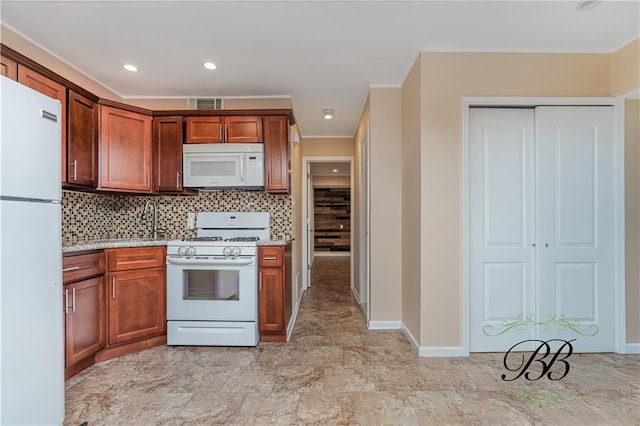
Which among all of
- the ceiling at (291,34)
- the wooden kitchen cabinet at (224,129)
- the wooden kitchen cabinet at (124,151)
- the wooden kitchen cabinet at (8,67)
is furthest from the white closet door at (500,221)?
the wooden kitchen cabinet at (8,67)

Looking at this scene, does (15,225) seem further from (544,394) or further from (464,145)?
(544,394)

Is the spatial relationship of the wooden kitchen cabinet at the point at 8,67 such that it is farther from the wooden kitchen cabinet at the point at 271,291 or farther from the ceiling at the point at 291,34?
the wooden kitchen cabinet at the point at 271,291

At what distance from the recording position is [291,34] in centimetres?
231

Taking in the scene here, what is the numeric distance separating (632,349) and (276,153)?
11.8 ft

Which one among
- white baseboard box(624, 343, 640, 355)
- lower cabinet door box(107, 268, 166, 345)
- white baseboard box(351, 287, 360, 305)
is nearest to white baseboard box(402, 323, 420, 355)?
white baseboard box(351, 287, 360, 305)

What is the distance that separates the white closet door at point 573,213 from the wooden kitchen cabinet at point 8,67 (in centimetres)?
383

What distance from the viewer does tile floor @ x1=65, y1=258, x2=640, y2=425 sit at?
1.80m

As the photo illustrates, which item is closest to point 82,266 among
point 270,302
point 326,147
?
point 270,302

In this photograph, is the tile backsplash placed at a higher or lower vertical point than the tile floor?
higher

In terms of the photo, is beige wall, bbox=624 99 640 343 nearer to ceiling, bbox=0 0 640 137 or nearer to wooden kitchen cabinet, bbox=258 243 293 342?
ceiling, bbox=0 0 640 137

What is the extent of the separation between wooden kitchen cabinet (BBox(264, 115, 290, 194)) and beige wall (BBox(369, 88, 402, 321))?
0.92 m

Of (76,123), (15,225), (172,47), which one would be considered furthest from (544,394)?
(76,123)

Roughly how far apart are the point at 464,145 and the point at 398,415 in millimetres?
2016

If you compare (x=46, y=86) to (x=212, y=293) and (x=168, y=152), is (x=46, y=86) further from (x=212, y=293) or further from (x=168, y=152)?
(x=212, y=293)
